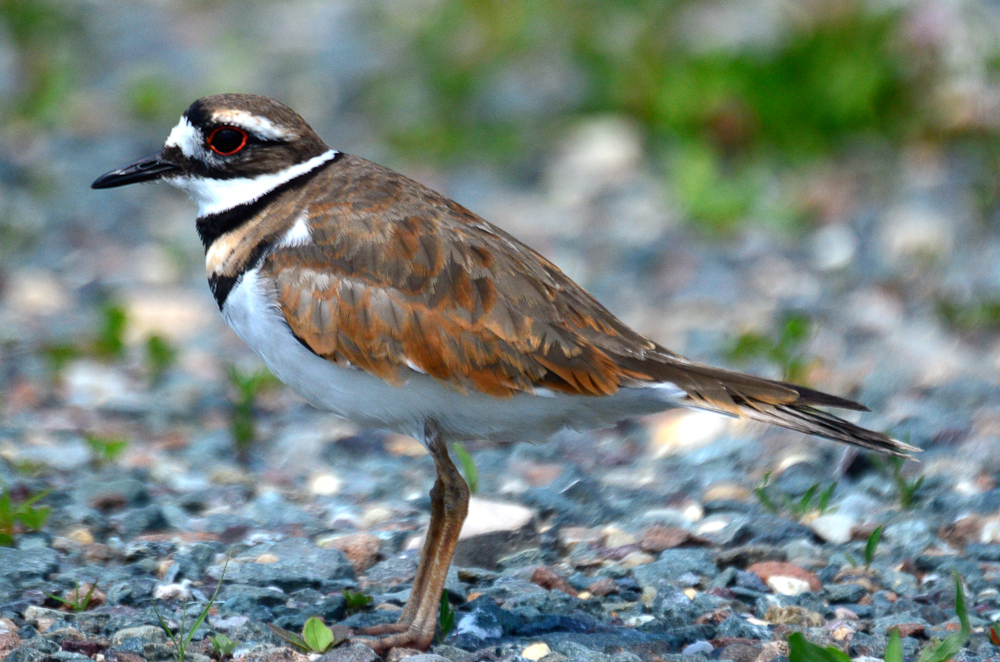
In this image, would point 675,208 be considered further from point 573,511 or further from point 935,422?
point 573,511

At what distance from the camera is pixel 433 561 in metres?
3.56

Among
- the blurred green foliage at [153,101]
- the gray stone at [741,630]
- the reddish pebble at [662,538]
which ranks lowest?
the gray stone at [741,630]

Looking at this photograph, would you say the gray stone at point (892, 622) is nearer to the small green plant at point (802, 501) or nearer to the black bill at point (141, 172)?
the small green plant at point (802, 501)

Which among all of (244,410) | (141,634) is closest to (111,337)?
(244,410)

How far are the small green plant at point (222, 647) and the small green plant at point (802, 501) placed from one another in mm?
1830

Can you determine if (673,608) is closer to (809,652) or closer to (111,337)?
(809,652)

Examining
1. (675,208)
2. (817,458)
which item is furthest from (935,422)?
(675,208)

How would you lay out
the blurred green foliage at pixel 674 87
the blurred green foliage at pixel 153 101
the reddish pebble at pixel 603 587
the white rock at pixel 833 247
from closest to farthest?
the reddish pebble at pixel 603 587 → the white rock at pixel 833 247 → the blurred green foliage at pixel 674 87 → the blurred green foliage at pixel 153 101

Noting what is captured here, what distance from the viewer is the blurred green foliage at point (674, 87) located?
7.82 metres

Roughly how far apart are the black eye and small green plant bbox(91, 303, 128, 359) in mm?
2192

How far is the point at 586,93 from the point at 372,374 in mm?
5658

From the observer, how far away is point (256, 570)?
12.3ft

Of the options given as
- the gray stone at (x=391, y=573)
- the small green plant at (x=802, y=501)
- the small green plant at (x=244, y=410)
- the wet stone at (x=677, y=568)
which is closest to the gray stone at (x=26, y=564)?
the gray stone at (x=391, y=573)

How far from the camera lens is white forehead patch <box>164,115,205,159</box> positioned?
12.8ft
